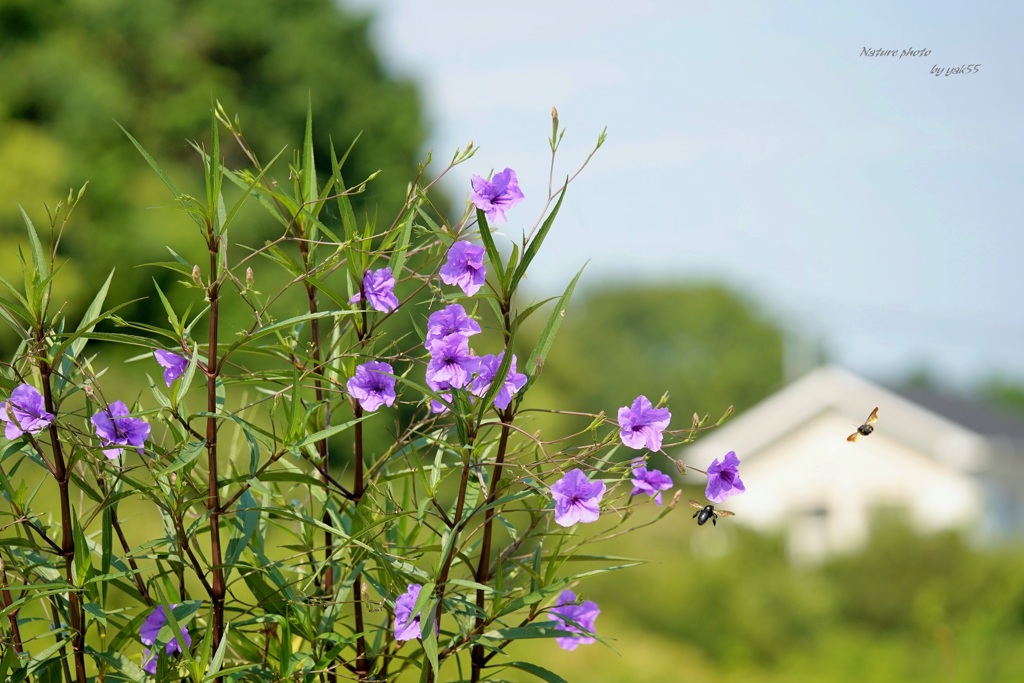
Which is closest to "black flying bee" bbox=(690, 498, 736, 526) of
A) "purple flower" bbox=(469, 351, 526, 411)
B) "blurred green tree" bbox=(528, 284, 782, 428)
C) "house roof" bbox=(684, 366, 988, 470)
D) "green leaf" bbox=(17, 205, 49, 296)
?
"purple flower" bbox=(469, 351, 526, 411)

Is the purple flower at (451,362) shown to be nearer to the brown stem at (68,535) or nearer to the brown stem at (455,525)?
the brown stem at (455,525)

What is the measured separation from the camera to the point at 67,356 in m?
1.16

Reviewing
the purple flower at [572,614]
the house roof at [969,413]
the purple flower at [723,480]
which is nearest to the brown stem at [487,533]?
the purple flower at [572,614]

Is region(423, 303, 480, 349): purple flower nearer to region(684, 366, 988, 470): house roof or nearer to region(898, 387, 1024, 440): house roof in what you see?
region(684, 366, 988, 470): house roof

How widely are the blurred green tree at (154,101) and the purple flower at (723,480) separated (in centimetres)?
1175

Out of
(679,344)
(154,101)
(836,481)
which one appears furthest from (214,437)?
(679,344)

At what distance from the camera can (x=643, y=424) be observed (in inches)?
47.0


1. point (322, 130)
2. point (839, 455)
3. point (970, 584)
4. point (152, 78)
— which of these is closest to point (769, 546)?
point (970, 584)

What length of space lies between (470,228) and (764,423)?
20178 mm

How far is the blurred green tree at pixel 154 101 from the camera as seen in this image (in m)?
13.3

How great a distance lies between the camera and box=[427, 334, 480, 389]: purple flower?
1.09 metres

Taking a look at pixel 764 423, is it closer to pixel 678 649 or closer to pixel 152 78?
pixel 678 649

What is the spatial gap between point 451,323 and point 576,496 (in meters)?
0.23

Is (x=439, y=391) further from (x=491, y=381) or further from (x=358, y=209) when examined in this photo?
(x=358, y=209)
